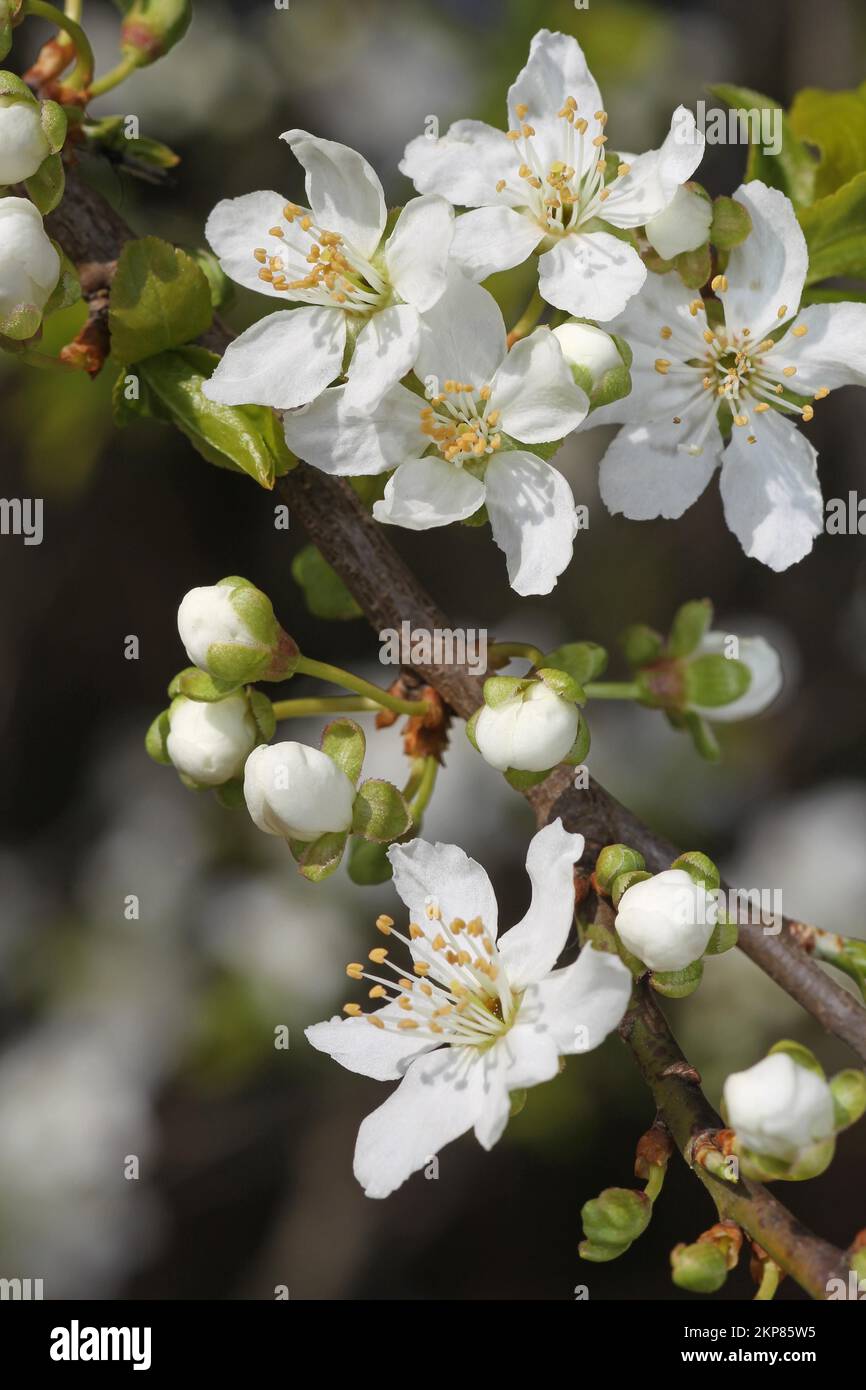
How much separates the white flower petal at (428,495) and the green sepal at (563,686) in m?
0.18

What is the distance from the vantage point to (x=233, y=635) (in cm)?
135

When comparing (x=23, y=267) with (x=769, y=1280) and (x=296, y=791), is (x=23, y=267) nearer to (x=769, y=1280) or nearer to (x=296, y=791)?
(x=296, y=791)

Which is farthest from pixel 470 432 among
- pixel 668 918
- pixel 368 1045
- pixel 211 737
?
pixel 368 1045

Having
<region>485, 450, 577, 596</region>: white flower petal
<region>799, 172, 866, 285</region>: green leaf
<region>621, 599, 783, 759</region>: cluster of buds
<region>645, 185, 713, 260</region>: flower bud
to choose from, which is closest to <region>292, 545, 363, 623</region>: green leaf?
<region>485, 450, 577, 596</region>: white flower petal

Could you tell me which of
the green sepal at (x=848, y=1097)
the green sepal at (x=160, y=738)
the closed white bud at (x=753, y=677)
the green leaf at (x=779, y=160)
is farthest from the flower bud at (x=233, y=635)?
the green leaf at (x=779, y=160)

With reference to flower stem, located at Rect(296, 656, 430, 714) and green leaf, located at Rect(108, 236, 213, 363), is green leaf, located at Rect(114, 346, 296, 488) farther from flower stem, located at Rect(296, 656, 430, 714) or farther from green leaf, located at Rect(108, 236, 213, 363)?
flower stem, located at Rect(296, 656, 430, 714)

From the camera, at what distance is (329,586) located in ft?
5.51

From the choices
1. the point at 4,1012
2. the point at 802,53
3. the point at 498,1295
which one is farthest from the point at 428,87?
the point at 498,1295

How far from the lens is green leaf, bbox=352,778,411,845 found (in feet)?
4.44

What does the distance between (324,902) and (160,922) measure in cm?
43

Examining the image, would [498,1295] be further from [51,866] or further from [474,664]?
[474,664]

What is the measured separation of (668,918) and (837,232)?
872 millimetres

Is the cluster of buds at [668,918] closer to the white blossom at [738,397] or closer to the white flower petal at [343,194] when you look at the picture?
the white blossom at [738,397]

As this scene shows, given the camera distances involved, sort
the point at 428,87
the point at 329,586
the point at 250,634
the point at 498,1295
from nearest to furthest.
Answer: the point at 250,634 < the point at 329,586 < the point at 498,1295 < the point at 428,87
